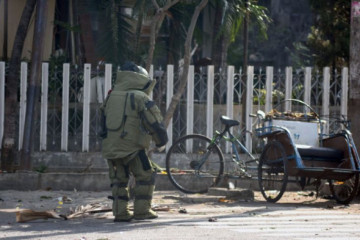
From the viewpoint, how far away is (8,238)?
690cm

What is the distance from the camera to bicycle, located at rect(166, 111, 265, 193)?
11.0 metres

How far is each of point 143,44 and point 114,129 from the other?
1193 centimetres

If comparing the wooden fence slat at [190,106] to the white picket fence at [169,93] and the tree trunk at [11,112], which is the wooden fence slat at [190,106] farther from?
the tree trunk at [11,112]

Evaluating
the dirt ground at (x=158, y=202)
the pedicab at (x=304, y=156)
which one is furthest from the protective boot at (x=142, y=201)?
the pedicab at (x=304, y=156)

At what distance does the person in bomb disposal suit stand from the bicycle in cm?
288

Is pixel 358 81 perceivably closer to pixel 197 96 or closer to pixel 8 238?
pixel 197 96

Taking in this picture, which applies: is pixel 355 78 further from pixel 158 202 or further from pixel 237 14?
pixel 237 14

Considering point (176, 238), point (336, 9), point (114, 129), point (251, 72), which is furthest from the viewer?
point (336, 9)

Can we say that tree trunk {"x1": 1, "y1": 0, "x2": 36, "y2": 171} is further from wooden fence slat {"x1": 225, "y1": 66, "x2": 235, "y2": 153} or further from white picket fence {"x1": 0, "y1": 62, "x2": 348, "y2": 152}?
wooden fence slat {"x1": 225, "y1": 66, "x2": 235, "y2": 153}

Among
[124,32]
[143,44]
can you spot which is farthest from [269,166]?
[143,44]

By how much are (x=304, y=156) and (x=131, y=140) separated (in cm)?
300

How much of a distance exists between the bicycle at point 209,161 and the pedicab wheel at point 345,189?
1.13 metres

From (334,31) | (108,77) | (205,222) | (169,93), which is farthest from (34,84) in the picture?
(334,31)

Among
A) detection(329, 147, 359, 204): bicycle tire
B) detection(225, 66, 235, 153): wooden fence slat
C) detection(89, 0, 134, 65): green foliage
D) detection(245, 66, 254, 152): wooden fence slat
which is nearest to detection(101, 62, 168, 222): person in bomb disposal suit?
detection(329, 147, 359, 204): bicycle tire
